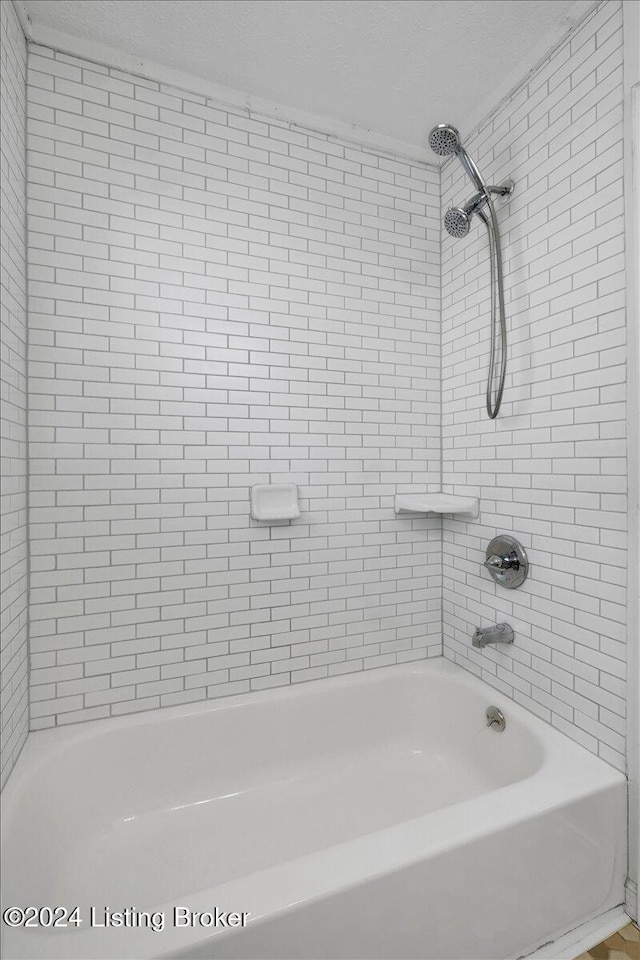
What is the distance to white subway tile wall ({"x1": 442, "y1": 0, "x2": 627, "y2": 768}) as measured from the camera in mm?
1234

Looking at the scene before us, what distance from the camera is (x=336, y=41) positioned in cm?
141

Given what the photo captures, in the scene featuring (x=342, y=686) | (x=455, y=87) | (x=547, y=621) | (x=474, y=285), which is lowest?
(x=342, y=686)

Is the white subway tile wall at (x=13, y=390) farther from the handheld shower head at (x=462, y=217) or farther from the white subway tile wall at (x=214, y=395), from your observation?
the handheld shower head at (x=462, y=217)

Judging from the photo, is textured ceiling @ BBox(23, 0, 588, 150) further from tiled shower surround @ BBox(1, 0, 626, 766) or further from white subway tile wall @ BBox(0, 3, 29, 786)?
white subway tile wall @ BBox(0, 3, 29, 786)

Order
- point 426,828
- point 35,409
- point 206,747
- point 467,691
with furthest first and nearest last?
point 467,691
point 206,747
point 35,409
point 426,828

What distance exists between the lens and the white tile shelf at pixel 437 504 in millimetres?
1745

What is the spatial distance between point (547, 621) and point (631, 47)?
5.25 feet

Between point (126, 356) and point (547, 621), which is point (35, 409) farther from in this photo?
point (547, 621)

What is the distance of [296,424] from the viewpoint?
174cm

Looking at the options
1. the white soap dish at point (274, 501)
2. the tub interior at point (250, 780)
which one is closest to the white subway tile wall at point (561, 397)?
the tub interior at point (250, 780)

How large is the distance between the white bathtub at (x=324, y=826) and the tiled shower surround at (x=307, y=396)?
5.4 inches

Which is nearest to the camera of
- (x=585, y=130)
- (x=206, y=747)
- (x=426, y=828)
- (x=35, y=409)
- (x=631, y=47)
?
(x=426, y=828)

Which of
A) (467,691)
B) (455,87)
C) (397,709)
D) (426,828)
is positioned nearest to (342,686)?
(397,709)

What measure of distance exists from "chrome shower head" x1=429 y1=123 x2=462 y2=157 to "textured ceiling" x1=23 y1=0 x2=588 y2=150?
0.29 meters
